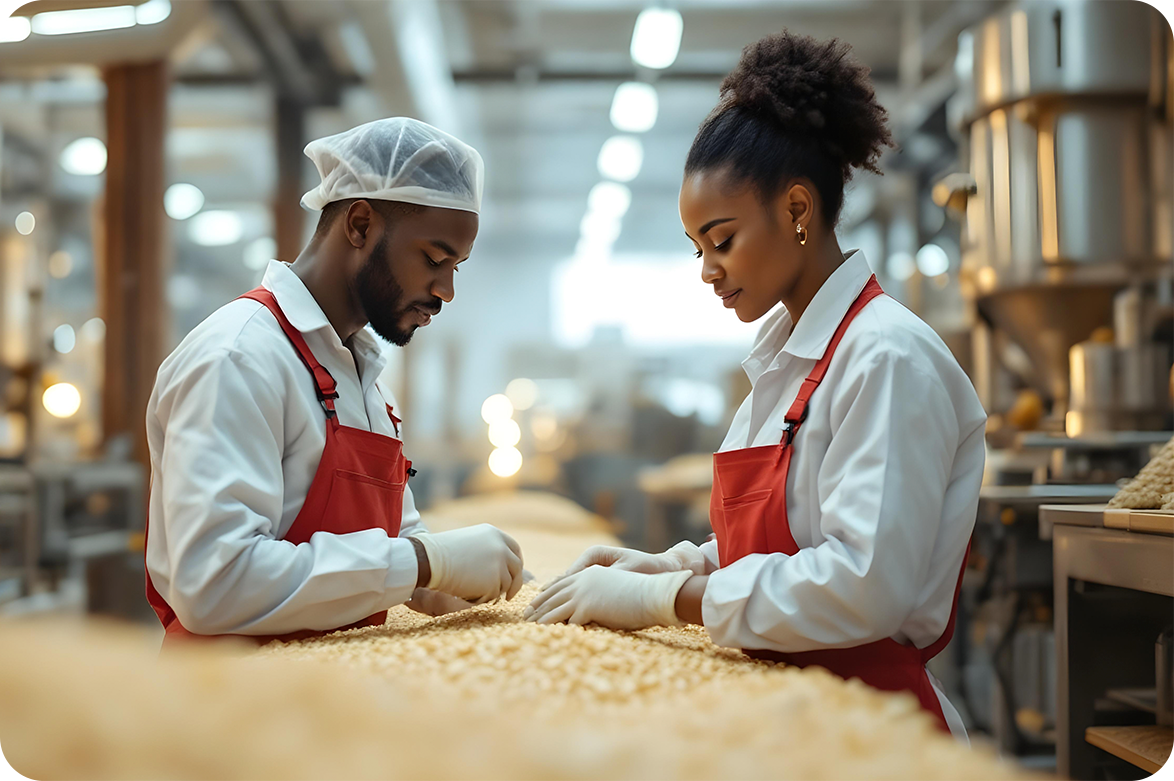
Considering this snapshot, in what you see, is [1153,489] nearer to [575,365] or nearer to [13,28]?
[13,28]

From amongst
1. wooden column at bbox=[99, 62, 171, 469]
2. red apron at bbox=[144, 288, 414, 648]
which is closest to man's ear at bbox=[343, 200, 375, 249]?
red apron at bbox=[144, 288, 414, 648]

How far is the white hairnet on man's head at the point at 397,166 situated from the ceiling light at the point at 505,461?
174 inches

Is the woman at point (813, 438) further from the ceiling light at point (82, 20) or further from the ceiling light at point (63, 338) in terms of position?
the ceiling light at point (63, 338)

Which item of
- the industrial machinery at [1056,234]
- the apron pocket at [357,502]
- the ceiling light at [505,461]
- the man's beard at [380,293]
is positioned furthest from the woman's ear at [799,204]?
the ceiling light at [505,461]

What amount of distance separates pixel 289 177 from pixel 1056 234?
4.70 meters

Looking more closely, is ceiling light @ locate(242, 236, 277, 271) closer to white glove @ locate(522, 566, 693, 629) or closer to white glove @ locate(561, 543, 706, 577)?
white glove @ locate(561, 543, 706, 577)

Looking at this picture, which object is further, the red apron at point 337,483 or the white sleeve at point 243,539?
the red apron at point 337,483

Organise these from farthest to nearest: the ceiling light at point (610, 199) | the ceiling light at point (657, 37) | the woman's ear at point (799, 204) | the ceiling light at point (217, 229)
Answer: the ceiling light at point (217, 229) → the ceiling light at point (610, 199) → the ceiling light at point (657, 37) → the woman's ear at point (799, 204)

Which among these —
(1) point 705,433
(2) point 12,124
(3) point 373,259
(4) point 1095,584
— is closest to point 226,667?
(3) point 373,259

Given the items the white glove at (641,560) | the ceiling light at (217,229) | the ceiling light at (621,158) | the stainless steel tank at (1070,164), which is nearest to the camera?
the white glove at (641,560)

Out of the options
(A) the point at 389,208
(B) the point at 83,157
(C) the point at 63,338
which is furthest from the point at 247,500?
(B) the point at 83,157

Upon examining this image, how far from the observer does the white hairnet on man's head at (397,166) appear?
142 centimetres

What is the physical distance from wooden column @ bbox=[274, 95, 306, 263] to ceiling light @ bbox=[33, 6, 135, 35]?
15.1ft

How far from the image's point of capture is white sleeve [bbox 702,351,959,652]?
1.02 meters
